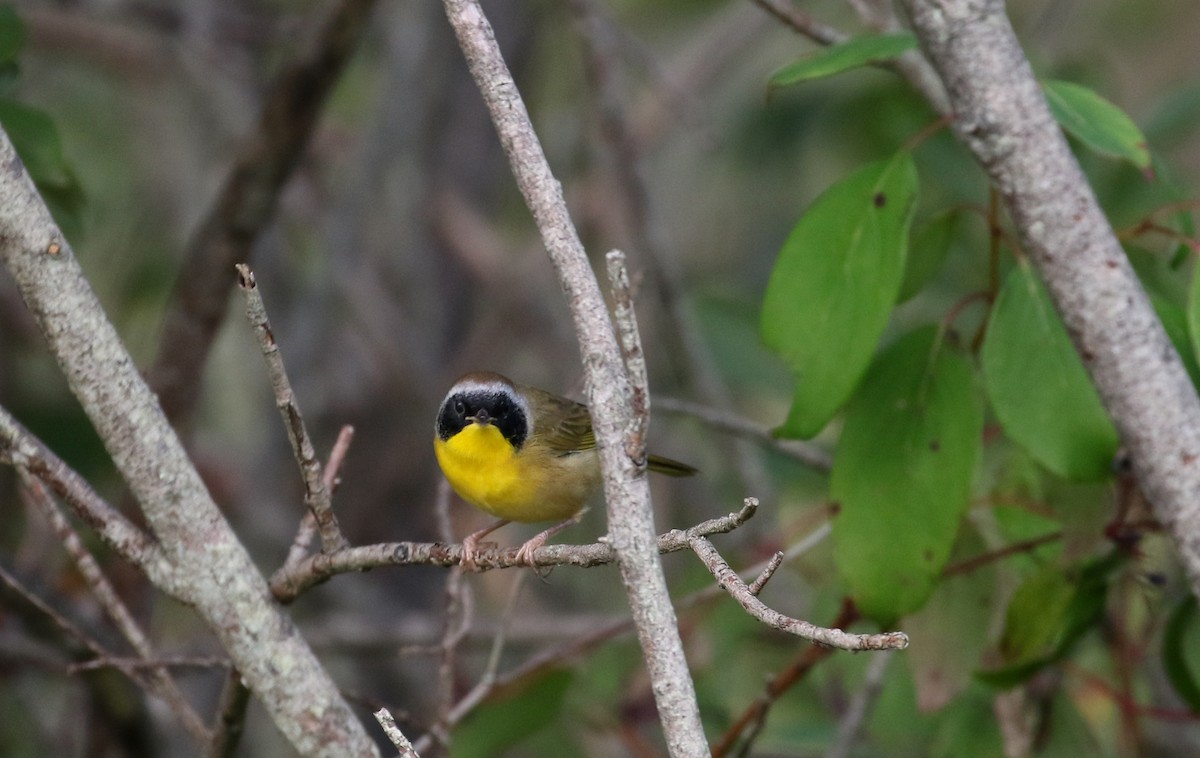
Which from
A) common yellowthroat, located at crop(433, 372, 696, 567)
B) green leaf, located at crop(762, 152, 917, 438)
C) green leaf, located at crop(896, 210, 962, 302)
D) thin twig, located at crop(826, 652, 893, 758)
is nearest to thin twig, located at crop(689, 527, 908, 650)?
green leaf, located at crop(762, 152, 917, 438)

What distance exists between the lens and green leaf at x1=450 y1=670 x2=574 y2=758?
3.32m

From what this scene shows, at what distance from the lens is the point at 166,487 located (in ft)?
7.23

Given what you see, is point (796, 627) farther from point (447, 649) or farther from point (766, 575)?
point (447, 649)

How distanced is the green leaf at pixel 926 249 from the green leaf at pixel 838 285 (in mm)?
262

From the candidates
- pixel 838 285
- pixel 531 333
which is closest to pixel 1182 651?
pixel 838 285

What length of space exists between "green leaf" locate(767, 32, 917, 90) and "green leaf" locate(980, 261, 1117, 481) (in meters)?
0.50

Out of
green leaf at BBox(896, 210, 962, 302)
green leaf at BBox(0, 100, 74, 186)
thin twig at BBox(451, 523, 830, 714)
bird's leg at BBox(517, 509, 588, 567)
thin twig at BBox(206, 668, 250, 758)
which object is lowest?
thin twig at BBox(451, 523, 830, 714)

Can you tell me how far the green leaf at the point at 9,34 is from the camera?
271 centimetres

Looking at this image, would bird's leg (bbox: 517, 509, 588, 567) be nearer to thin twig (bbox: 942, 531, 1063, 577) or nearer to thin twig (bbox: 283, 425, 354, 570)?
thin twig (bbox: 283, 425, 354, 570)

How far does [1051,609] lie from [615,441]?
147 centimetres

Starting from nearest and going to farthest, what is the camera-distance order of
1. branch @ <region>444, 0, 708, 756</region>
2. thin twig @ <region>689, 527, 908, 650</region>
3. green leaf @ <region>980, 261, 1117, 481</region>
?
1. thin twig @ <region>689, 527, 908, 650</region>
2. branch @ <region>444, 0, 708, 756</region>
3. green leaf @ <region>980, 261, 1117, 481</region>

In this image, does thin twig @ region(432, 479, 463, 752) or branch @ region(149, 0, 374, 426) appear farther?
branch @ region(149, 0, 374, 426)

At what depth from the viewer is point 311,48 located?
3428 millimetres

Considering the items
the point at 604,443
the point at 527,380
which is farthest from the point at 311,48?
the point at 527,380
